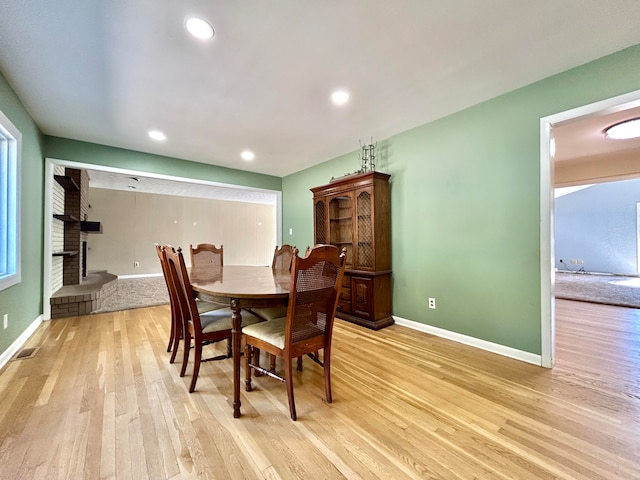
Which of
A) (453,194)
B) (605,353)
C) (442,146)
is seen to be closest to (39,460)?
(453,194)

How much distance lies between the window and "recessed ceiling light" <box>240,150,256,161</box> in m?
2.28

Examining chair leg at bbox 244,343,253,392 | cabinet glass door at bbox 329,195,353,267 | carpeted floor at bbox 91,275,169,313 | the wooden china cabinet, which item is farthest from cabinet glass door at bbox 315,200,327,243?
carpeted floor at bbox 91,275,169,313

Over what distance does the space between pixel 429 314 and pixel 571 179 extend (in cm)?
394

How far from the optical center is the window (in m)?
2.35

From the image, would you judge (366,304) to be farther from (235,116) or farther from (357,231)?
(235,116)

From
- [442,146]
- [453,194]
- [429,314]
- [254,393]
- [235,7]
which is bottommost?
[254,393]

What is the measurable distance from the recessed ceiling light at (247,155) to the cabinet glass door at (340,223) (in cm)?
143

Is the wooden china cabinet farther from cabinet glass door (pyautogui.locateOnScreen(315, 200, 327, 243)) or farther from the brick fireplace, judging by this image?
the brick fireplace

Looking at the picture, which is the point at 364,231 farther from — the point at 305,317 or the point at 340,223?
the point at 305,317

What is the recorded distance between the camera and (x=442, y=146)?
9.34 ft

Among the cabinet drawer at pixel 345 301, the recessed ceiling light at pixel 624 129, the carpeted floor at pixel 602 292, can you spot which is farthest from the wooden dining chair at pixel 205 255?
the carpeted floor at pixel 602 292

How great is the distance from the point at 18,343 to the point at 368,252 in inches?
141

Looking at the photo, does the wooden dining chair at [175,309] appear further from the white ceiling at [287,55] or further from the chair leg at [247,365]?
the white ceiling at [287,55]

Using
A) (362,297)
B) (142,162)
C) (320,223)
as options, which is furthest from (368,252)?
(142,162)
